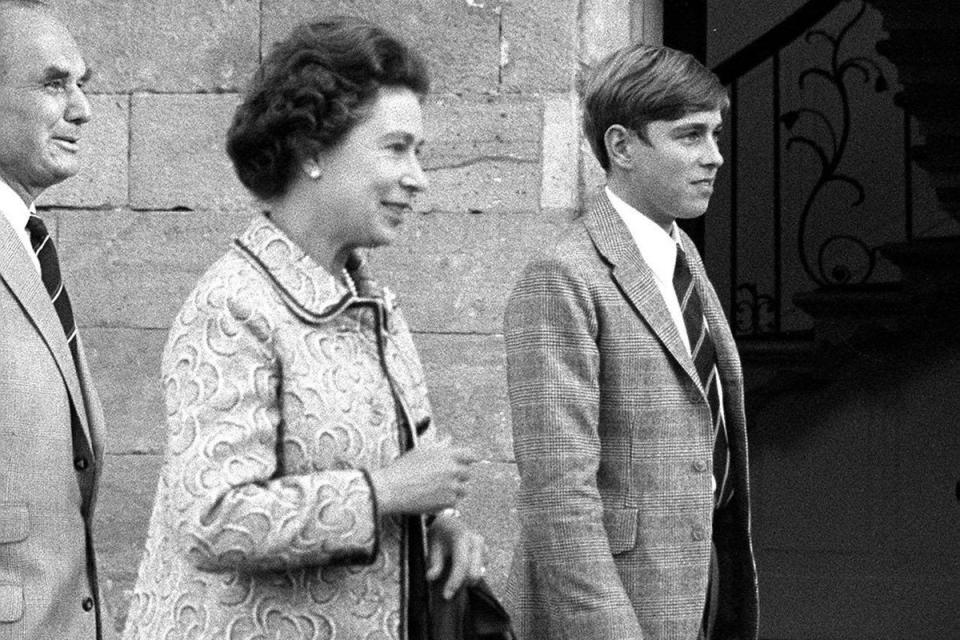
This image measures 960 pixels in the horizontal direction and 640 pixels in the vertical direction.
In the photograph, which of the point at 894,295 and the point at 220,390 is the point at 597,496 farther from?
the point at 894,295

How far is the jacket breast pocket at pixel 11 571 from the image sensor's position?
2678mm

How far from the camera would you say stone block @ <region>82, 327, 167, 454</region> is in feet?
16.1

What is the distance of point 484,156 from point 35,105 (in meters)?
1.93

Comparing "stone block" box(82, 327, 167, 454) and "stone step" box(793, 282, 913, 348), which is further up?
"stone step" box(793, 282, 913, 348)

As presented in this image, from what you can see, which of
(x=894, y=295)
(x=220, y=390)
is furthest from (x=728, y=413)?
(x=894, y=295)

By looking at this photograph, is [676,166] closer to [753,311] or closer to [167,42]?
[167,42]

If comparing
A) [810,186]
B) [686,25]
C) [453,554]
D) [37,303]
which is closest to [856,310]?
[810,186]

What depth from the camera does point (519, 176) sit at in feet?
15.5

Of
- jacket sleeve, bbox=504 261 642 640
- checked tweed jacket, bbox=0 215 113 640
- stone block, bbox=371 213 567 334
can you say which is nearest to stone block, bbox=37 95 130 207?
stone block, bbox=371 213 567 334

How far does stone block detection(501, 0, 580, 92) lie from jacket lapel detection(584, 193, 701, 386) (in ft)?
4.57

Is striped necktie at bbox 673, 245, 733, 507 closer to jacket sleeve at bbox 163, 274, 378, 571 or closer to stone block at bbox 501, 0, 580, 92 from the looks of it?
jacket sleeve at bbox 163, 274, 378, 571

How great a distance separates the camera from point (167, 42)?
4.96 metres

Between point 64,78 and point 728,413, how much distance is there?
126cm

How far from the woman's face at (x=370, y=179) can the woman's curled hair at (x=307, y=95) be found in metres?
0.02
